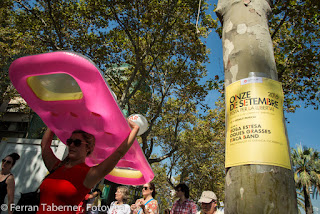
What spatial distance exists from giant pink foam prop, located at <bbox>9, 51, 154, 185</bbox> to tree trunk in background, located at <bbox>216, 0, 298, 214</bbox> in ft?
3.78

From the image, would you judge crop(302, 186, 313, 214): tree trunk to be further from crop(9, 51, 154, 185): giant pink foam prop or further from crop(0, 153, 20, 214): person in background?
crop(0, 153, 20, 214): person in background

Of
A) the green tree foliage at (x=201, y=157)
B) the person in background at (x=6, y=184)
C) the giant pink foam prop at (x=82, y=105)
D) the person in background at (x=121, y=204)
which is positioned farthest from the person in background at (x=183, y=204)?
the green tree foliage at (x=201, y=157)

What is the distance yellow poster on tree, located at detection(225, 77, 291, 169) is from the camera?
1.17 m

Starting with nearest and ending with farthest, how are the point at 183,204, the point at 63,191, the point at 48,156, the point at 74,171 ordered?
the point at 63,191, the point at 74,171, the point at 48,156, the point at 183,204

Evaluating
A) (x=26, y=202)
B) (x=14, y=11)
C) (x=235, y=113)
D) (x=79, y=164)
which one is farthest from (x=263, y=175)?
(x=14, y=11)

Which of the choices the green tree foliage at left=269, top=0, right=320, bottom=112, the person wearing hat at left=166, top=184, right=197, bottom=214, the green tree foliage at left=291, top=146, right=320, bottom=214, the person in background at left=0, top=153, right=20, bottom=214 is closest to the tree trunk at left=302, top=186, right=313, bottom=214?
the green tree foliage at left=291, top=146, right=320, bottom=214

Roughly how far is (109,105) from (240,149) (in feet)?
4.30

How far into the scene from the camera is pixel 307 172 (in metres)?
21.4

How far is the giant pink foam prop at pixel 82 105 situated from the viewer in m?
1.85

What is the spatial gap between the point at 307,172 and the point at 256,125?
84.6ft

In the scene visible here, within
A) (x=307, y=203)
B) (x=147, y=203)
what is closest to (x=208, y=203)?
(x=147, y=203)

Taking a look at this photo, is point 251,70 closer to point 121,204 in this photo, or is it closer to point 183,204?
point 183,204

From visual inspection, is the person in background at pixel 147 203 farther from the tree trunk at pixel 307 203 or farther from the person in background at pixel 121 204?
the tree trunk at pixel 307 203

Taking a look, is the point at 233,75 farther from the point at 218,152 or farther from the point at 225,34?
the point at 218,152
